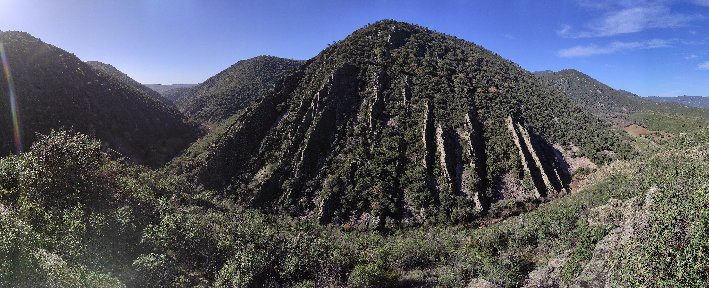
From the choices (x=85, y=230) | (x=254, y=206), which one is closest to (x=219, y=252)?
(x=85, y=230)

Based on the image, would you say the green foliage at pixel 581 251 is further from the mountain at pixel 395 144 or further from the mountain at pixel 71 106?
the mountain at pixel 71 106

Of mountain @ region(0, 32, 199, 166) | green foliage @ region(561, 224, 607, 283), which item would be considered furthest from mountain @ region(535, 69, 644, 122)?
mountain @ region(0, 32, 199, 166)

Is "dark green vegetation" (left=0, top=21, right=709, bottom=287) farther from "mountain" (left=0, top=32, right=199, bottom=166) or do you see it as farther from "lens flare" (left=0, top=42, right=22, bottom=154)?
"lens flare" (left=0, top=42, right=22, bottom=154)

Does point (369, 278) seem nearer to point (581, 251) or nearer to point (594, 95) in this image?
point (581, 251)

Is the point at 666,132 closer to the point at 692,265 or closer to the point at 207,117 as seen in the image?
the point at 692,265

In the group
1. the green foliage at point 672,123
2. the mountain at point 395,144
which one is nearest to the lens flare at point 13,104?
the mountain at point 395,144

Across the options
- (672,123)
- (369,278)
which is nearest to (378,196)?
(369,278)
